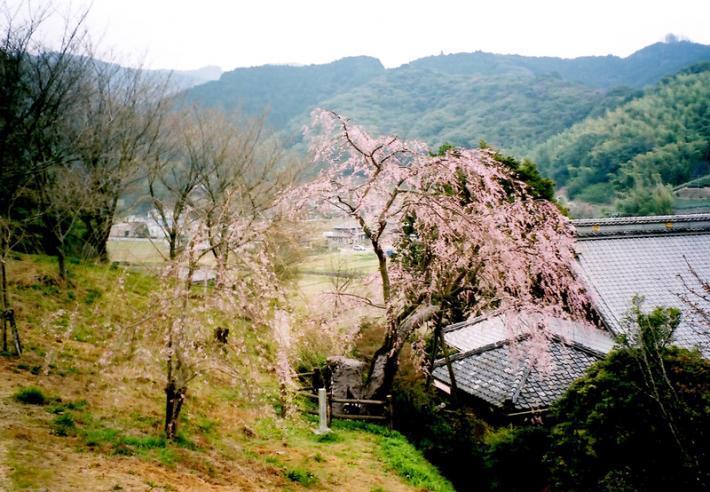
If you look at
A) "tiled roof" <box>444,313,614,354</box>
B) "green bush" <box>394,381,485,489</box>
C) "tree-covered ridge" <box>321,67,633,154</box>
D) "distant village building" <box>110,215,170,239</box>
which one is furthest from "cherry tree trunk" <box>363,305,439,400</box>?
"tree-covered ridge" <box>321,67,633,154</box>

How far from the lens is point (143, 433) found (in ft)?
23.9

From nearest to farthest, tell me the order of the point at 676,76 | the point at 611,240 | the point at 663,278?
1. the point at 663,278
2. the point at 611,240
3. the point at 676,76

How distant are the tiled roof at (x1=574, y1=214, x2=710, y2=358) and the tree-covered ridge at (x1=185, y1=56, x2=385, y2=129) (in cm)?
3487

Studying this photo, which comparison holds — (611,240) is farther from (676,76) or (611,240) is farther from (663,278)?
(676,76)

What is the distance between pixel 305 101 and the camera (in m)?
56.8


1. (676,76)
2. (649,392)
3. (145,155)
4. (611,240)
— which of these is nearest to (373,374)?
(649,392)

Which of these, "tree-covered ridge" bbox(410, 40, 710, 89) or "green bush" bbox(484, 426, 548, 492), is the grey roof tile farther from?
"tree-covered ridge" bbox(410, 40, 710, 89)

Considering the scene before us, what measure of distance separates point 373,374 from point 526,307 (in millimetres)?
4391

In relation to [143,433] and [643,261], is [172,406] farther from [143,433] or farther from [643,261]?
[643,261]

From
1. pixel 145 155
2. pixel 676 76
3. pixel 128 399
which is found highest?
pixel 676 76

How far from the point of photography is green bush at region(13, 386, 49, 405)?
24.2ft

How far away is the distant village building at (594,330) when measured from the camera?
11023 millimetres

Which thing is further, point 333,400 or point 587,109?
point 587,109

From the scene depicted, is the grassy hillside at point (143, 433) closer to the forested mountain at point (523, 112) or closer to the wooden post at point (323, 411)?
the wooden post at point (323, 411)
